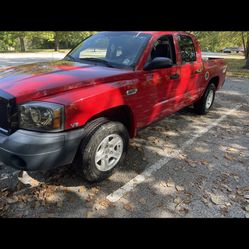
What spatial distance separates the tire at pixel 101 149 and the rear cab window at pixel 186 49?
209 centimetres

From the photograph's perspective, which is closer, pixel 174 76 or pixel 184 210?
pixel 184 210

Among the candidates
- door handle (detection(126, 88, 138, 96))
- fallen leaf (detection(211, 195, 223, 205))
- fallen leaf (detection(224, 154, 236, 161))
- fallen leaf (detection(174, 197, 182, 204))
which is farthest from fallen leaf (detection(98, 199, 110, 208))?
fallen leaf (detection(224, 154, 236, 161))

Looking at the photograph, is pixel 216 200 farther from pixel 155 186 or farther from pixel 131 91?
pixel 131 91

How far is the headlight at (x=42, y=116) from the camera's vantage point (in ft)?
8.60

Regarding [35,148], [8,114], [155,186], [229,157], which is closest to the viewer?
[35,148]

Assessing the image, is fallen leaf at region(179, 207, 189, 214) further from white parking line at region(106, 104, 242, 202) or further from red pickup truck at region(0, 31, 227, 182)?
red pickup truck at region(0, 31, 227, 182)

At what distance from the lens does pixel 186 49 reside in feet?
16.2

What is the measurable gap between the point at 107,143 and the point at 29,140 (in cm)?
102

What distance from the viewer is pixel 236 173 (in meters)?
3.74

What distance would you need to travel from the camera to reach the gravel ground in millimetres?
2920

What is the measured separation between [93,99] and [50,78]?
0.62m

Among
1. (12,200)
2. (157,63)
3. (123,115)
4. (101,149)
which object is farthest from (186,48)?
(12,200)

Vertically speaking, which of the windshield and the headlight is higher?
the windshield

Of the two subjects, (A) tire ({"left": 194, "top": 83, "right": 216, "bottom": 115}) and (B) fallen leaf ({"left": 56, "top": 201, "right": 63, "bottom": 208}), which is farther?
(A) tire ({"left": 194, "top": 83, "right": 216, "bottom": 115})
